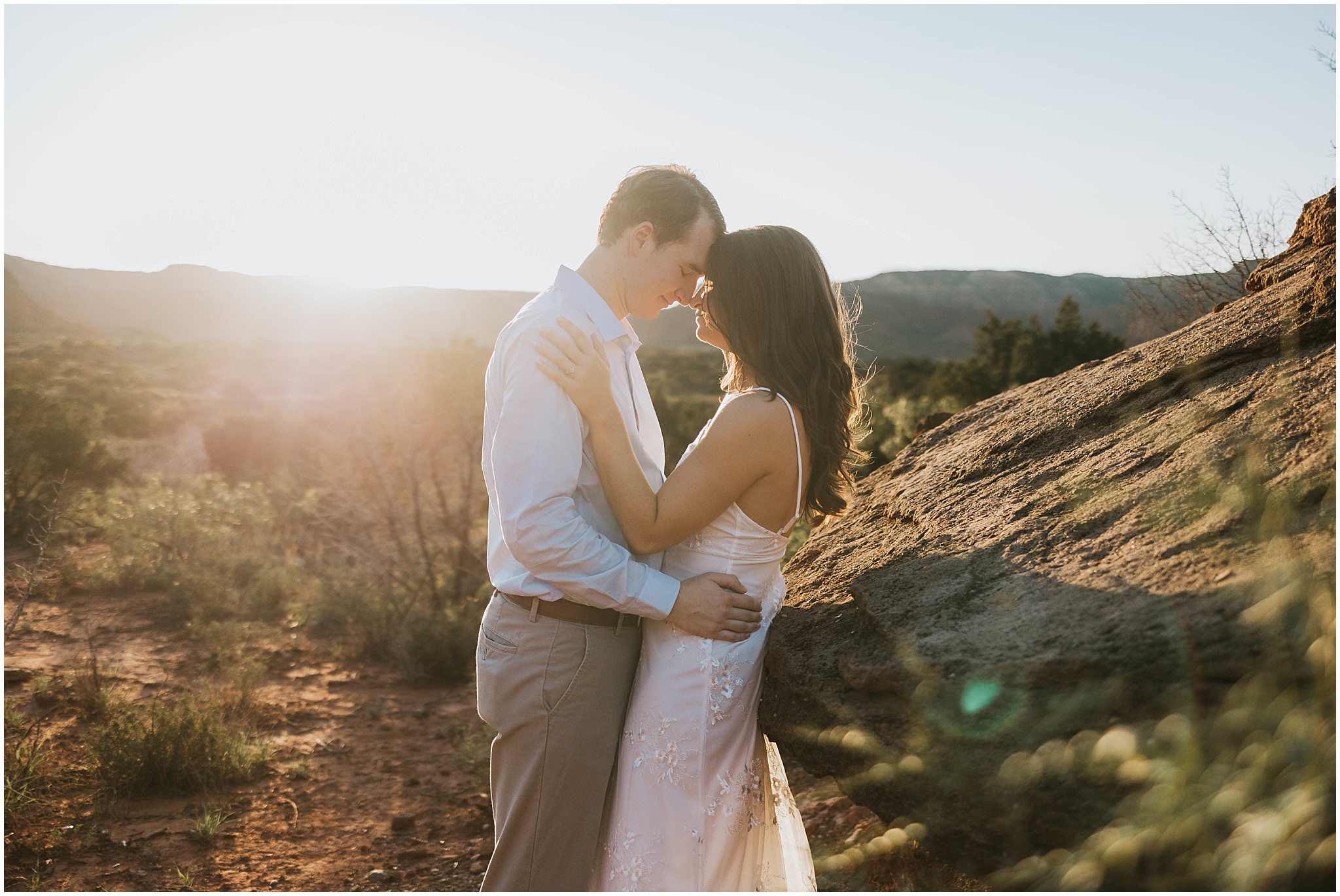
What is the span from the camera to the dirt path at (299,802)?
3.65 meters

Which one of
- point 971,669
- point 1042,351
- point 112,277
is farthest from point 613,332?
point 112,277

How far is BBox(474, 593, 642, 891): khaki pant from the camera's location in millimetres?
2174

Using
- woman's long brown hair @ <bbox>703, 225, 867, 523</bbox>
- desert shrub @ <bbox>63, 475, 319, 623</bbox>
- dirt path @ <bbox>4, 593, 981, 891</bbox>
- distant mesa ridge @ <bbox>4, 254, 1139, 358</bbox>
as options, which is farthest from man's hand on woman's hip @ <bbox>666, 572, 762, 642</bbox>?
distant mesa ridge @ <bbox>4, 254, 1139, 358</bbox>

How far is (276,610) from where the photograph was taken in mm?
7586

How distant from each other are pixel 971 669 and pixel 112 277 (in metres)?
59.5

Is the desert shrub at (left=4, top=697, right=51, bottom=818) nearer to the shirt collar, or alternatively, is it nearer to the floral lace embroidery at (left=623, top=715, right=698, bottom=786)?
the floral lace embroidery at (left=623, top=715, right=698, bottom=786)

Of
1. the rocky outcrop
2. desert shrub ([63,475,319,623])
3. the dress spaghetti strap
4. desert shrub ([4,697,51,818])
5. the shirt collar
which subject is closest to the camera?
the rocky outcrop

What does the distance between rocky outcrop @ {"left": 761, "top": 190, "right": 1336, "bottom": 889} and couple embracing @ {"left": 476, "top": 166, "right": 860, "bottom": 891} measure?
25 cm

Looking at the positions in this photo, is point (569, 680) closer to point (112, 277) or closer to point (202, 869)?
point (202, 869)

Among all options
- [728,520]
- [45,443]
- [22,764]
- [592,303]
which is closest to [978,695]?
[728,520]

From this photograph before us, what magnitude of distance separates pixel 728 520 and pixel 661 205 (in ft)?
3.44

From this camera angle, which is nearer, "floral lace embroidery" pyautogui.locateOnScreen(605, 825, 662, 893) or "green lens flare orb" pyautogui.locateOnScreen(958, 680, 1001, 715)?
"green lens flare orb" pyautogui.locateOnScreen(958, 680, 1001, 715)

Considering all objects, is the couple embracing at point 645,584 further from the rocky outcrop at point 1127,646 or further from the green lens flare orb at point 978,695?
the green lens flare orb at point 978,695

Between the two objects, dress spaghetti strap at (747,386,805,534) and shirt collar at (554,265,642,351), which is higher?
shirt collar at (554,265,642,351)
